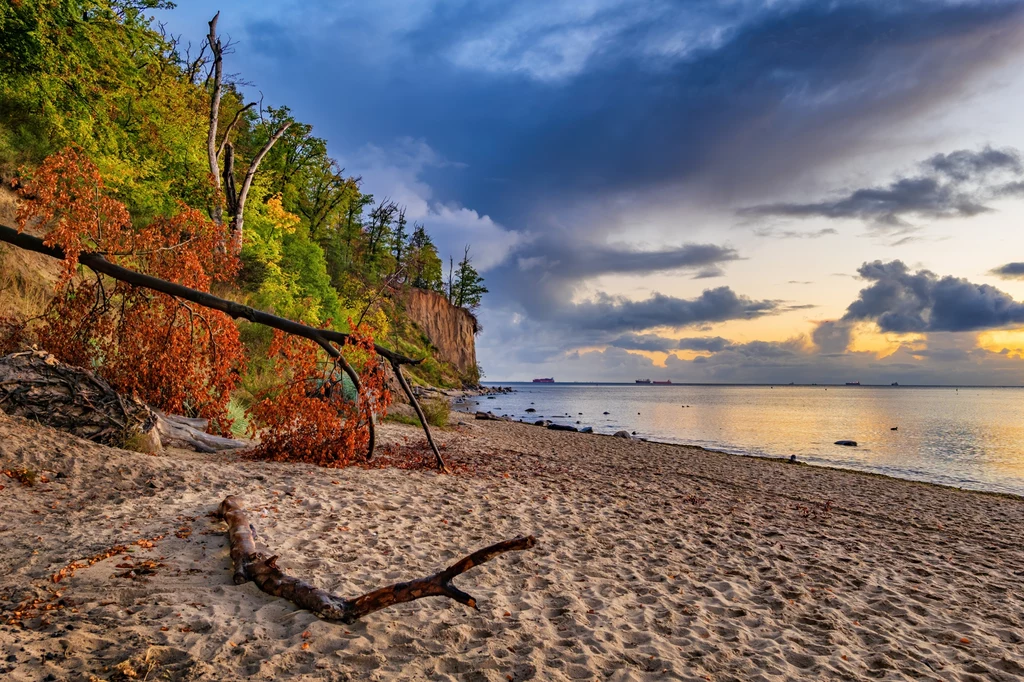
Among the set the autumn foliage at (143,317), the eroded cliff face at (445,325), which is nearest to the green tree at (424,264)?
the eroded cliff face at (445,325)

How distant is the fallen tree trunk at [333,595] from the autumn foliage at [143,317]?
5.81m

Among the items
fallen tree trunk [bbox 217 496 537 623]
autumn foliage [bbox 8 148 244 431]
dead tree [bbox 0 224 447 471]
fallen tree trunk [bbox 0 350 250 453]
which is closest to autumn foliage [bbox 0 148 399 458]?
autumn foliage [bbox 8 148 244 431]

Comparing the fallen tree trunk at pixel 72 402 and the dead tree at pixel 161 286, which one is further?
the dead tree at pixel 161 286

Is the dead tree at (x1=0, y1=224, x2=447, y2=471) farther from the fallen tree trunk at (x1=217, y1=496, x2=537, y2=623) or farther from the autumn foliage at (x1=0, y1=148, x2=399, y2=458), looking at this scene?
the fallen tree trunk at (x1=217, y1=496, x2=537, y2=623)

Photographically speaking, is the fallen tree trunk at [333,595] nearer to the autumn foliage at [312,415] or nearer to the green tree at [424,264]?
the autumn foliage at [312,415]

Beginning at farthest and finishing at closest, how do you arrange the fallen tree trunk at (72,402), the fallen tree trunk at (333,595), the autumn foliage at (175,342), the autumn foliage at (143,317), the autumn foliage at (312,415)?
the autumn foliage at (312,415), the autumn foliage at (175,342), the autumn foliage at (143,317), the fallen tree trunk at (72,402), the fallen tree trunk at (333,595)

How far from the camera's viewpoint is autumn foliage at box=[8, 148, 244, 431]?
8141 millimetres

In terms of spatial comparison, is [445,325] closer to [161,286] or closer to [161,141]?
[161,141]

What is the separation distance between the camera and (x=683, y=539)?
22.8 feet

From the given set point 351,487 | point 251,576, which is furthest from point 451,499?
point 251,576

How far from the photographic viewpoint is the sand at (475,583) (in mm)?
3354

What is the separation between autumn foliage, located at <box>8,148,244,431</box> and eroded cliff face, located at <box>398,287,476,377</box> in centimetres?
5757

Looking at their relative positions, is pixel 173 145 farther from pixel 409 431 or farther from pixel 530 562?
pixel 530 562

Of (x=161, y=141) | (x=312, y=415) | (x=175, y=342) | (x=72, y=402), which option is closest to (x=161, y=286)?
(x=175, y=342)
